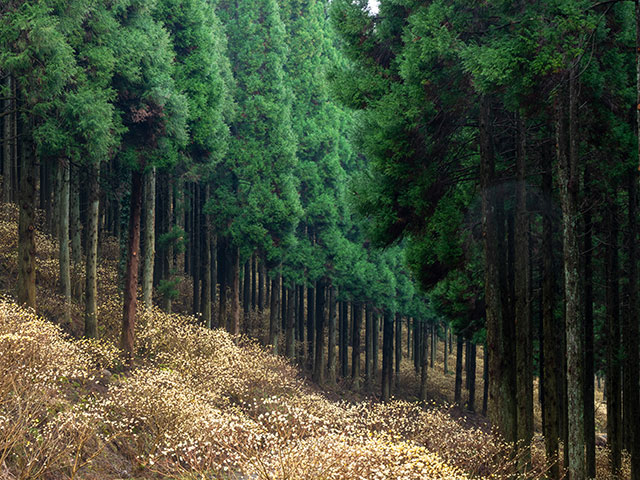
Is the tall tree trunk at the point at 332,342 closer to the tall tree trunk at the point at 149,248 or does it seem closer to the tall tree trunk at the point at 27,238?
the tall tree trunk at the point at 149,248

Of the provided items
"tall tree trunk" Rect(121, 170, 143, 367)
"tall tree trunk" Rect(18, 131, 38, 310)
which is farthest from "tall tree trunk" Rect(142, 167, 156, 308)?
"tall tree trunk" Rect(18, 131, 38, 310)

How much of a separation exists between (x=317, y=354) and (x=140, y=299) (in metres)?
11.7

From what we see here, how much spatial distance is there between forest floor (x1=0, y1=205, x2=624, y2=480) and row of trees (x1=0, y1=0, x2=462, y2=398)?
1.83 m

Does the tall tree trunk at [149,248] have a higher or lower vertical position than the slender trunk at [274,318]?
higher

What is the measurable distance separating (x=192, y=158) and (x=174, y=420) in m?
13.3

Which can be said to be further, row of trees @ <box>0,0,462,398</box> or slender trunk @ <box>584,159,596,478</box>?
row of trees @ <box>0,0,462,398</box>

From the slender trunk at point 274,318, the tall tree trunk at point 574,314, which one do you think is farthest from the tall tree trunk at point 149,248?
the tall tree trunk at point 574,314

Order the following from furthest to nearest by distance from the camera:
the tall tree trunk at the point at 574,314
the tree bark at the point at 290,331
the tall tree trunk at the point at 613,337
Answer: the tree bark at the point at 290,331 → the tall tree trunk at the point at 613,337 → the tall tree trunk at the point at 574,314

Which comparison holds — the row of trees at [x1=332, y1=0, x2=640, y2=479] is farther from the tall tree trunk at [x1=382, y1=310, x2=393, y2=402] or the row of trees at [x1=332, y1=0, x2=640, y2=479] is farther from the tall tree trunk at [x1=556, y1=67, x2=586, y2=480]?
the tall tree trunk at [x1=382, y1=310, x2=393, y2=402]

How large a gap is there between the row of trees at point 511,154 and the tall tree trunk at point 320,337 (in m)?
16.5

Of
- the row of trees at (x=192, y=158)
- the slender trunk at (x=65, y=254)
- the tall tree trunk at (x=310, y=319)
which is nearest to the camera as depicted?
the row of trees at (x=192, y=158)

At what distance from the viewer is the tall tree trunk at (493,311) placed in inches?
437

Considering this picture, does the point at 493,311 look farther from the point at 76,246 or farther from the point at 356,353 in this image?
the point at 356,353

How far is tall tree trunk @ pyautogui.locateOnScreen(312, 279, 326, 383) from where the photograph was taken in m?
31.1
